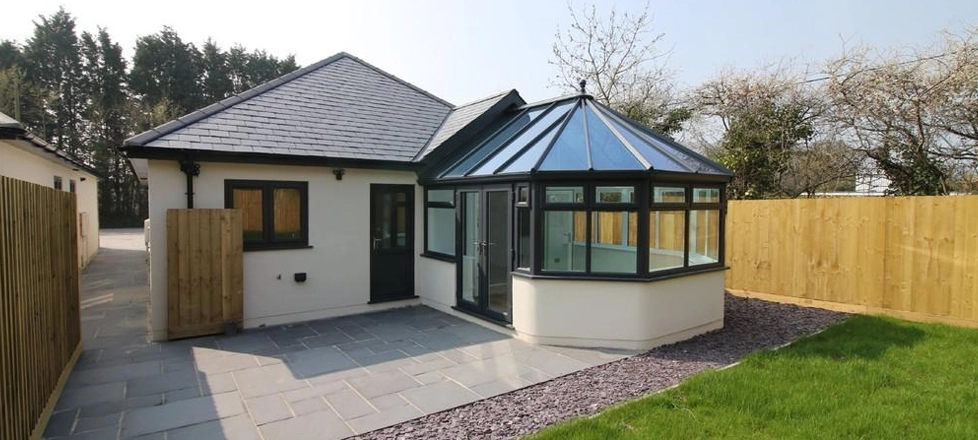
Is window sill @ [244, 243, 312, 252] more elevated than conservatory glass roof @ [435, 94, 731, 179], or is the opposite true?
conservatory glass roof @ [435, 94, 731, 179]

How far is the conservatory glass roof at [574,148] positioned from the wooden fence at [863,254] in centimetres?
272

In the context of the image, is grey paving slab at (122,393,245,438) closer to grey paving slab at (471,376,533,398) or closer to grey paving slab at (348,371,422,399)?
grey paving slab at (348,371,422,399)

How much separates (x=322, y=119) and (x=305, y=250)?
245 cm

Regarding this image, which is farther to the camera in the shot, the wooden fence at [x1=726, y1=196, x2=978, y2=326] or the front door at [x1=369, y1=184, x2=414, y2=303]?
the front door at [x1=369, y1=184, x2=414, y2=303]

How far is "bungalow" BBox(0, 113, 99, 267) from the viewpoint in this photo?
721 centimetres

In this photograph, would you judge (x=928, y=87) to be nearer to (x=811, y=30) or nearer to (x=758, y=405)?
(x=811, y=30)

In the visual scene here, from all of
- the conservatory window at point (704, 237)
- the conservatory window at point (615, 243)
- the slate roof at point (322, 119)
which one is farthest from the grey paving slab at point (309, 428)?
the conservatory window at point (704, 237)

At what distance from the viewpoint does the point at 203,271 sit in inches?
267

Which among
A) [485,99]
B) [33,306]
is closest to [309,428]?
[33,306]

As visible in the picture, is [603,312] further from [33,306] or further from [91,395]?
[33,306]

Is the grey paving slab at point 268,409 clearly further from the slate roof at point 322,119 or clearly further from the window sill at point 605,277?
the slate roof at point 322,119

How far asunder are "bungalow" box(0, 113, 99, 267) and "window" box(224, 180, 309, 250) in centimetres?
222

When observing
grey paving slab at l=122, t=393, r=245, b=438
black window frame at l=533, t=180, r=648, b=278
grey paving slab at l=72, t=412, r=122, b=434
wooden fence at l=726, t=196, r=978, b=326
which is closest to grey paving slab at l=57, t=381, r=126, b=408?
grey paving slab at l=72, t=412, r=122, b=434

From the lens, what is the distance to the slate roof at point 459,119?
8.93 m
